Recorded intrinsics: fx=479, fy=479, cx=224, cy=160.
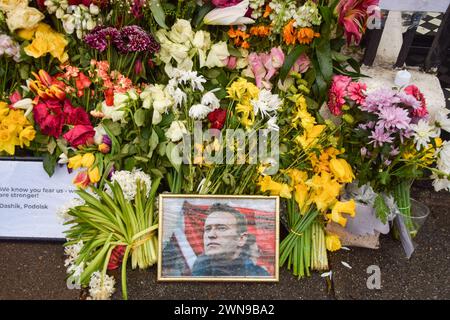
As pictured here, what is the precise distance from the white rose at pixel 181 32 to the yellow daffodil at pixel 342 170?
35.8 inches

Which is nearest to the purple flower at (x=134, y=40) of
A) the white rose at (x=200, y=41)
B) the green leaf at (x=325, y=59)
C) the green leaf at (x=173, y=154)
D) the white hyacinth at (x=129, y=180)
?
the white rose at (x=200, y=41)

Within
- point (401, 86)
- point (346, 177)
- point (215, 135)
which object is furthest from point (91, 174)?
point (401, 86)

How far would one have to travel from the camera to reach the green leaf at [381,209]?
86.3 inches

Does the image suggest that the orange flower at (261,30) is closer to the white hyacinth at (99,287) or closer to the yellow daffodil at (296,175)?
the yellow daffodil at (296,175)

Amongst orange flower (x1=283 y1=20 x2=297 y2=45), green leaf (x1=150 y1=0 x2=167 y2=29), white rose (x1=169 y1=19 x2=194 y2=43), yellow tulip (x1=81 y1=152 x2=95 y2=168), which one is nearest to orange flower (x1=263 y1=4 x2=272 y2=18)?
orange flower (x1=283 y1=20 x2=297 y2=45)

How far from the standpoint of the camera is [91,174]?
89.4 inches

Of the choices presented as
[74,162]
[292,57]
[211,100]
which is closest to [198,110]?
[211,100]

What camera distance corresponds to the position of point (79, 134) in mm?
2229

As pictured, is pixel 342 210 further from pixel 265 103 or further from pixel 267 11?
pixel 267 11

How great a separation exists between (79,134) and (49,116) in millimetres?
168

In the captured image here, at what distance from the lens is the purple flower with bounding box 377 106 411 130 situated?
198 cm

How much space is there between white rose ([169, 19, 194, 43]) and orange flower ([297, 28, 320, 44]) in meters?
0.52

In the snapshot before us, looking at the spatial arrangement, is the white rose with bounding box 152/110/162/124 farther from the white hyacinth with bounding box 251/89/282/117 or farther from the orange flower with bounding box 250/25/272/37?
the orange flower with bounding box 250/25/272/37

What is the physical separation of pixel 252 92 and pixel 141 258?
0.95 metres
